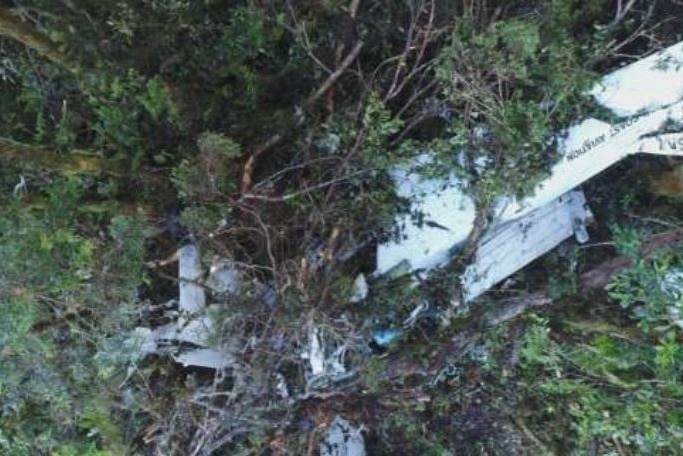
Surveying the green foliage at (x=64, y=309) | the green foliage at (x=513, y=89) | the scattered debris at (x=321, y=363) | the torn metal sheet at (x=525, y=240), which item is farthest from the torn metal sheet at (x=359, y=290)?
the green foliage at (x=64, y=309)

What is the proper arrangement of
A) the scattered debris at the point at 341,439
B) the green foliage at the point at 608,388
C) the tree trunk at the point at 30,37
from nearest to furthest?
1. the tree trunk at the point at 30,37
2. the green foliage at the point at 608,388
3. the scattered debris at the point at 341,439

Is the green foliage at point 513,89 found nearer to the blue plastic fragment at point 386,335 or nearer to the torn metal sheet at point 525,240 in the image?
the torn metal sheet at point 525,240

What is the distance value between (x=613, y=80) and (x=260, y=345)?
105 cm

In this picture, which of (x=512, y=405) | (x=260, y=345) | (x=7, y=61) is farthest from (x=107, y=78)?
(x=512, y=405)

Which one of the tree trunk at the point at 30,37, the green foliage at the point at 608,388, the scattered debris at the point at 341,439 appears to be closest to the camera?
the tree trunk at the point at 30,37

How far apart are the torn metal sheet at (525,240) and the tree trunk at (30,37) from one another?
3.57 ft

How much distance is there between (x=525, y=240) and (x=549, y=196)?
6.3 inches

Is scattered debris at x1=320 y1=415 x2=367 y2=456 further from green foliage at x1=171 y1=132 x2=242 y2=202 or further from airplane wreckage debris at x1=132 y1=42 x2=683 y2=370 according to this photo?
green foliage at x1=171 y1=132 x2=242 y2=202

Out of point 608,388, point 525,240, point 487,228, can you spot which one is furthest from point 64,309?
point 608,388

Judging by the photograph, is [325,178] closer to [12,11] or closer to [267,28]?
[267,28]

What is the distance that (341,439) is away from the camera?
1.99 m

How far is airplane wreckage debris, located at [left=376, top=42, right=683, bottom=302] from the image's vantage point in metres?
1.67

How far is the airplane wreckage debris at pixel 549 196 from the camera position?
167 centimetres

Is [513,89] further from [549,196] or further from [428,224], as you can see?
[428,224]
